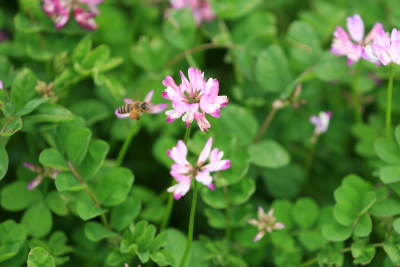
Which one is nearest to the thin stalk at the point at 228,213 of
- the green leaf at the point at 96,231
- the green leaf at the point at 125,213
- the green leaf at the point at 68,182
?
the green leaf at the point at 125,213

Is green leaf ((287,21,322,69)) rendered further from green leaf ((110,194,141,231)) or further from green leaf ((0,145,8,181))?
green leaf ((0,145,8,181))

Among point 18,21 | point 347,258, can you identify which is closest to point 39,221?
point 18,21

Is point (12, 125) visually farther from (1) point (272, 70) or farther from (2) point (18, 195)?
(1) point (272, 70)

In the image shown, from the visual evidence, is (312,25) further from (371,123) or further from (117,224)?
(117,224)

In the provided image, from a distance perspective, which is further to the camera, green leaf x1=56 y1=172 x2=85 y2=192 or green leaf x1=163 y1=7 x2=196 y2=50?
green leaf x1=163 y1=7 x2=196 y2=50

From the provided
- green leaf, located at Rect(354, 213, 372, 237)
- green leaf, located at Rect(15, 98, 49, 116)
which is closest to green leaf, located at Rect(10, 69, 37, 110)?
green leaf, located at Rect(15, 98, 49, 116)

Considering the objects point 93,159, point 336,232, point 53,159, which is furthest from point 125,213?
point 336,232
